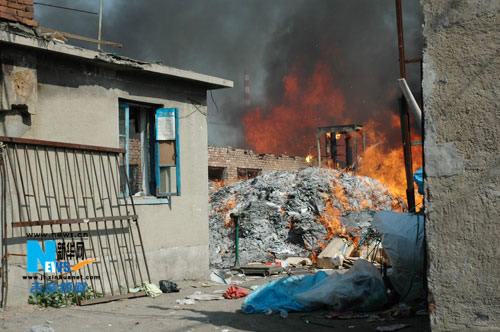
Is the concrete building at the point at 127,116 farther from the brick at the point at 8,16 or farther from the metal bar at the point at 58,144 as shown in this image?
the metal bar at the point at 58,144

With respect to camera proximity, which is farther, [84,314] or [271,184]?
[271,184]

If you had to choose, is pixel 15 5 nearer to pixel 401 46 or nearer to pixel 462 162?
pixel 401 46

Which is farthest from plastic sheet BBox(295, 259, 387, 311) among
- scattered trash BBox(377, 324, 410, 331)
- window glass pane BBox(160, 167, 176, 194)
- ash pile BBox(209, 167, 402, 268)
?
ash pile BBox(209, 167, 402, 268)

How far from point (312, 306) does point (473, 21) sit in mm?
4230

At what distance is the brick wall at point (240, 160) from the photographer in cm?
2197

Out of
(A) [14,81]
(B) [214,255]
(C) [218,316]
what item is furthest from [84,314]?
(B) [214,255]

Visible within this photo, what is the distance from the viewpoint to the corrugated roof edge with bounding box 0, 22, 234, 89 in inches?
289

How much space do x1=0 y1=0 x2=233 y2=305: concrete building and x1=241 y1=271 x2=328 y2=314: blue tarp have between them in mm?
2768

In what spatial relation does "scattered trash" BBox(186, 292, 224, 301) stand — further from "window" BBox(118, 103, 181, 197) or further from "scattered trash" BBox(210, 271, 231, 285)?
"window" BBox(118, 103, 181, 197)

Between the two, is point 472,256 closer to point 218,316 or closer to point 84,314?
point 218,316

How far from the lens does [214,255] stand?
44.7 feet

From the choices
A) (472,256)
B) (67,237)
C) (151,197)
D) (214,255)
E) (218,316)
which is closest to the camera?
(472,256)

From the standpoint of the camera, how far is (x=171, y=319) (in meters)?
6.64

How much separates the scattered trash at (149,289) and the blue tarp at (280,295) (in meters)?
2.18
